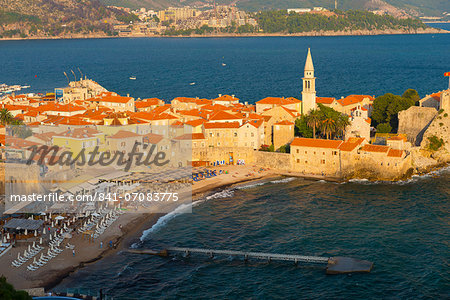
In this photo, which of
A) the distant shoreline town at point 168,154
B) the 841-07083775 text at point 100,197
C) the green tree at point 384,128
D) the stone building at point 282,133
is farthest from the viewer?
the green tree at point 384,128

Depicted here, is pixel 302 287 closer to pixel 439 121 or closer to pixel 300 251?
pixel 300 251

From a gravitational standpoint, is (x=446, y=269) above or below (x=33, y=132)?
below

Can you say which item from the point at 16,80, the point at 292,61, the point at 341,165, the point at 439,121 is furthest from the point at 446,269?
the point at 292,61

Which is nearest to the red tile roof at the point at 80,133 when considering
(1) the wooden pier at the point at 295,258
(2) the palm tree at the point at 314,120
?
(1) the wooden pier at the point at 295,258

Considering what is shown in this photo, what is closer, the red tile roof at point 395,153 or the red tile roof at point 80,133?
the red tile roof at point 395,153

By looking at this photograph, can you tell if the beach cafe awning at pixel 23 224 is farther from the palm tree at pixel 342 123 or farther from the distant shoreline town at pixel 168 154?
the palm tree at pixel 342 123

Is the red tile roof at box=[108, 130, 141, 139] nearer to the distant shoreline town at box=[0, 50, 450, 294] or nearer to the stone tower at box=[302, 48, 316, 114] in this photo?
the distant shoreline town at box=[0, 50, 450, 294]

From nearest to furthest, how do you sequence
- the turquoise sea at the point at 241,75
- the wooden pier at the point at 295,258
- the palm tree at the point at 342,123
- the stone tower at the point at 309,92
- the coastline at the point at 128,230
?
the coastline at the point at 128,230 < the wooden pier at the point at 295,258 < the palm tree at the point at 342,123 < the stone tower at the point at 309,92 < the turquoise sea at the point at 241,75

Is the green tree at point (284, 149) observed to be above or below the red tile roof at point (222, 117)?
below
